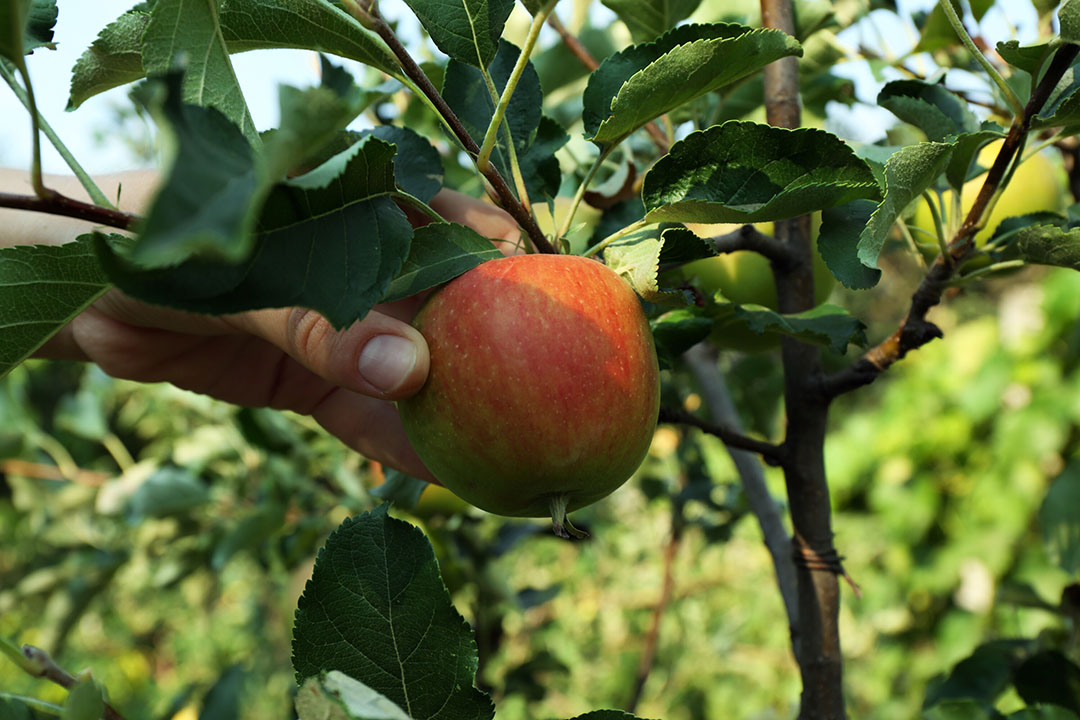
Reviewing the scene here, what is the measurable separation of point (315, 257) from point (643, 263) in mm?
213

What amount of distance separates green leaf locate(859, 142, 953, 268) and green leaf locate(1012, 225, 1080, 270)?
0.08 metres

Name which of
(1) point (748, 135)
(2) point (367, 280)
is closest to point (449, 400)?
(2) point (367, 280)

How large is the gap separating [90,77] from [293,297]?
262mm

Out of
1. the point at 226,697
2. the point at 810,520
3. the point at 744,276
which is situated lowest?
the point at 226,697

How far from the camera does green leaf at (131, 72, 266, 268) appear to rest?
248mm

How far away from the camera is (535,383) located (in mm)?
496

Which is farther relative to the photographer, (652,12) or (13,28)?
(652,12)

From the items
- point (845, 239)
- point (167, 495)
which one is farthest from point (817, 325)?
point (167, 495)

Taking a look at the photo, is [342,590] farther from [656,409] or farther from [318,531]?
[318,531]

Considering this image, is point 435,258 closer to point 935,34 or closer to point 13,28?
point 13,28

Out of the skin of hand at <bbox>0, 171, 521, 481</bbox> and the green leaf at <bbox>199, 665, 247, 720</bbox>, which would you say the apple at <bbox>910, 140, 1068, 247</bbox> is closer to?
the skin of hand at <bbox>0, 171, 521, 481</bbox>

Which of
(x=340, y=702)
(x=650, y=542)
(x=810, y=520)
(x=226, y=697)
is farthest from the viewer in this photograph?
(x=650, y=542)

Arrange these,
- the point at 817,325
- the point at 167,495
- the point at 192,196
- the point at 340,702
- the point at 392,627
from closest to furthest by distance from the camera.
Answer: the point at 192,196
the point at 340,702
the point at 392,627
the point at 817,325
the point at 167,495

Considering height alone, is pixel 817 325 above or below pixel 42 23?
below
